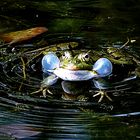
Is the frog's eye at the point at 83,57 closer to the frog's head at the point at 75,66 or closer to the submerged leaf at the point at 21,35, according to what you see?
the frog's head at the point at 75,66

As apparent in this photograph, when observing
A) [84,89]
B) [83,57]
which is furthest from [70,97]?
[83,57]

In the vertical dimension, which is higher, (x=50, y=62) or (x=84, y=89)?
(x=50, y=62)

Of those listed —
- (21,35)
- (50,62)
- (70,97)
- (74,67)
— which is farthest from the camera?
(21,35)

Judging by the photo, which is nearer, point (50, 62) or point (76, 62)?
point (76, 62)

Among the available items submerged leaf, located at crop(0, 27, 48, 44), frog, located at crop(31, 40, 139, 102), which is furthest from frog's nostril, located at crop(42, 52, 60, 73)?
submerged leaf, located at crop(0, 27, 48, 44)

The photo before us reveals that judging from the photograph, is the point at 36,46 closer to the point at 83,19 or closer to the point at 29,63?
the point at 29,63

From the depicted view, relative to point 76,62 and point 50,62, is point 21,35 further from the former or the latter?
point 76,62
